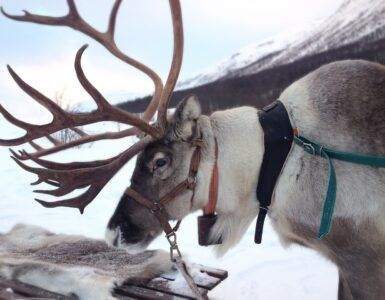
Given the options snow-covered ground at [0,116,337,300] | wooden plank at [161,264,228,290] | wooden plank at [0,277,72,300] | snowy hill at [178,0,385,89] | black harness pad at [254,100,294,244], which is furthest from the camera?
snowy hill at [178,0,385,89]

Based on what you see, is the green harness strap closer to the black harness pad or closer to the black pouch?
the black harness pad

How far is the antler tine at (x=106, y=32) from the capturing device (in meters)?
3.20

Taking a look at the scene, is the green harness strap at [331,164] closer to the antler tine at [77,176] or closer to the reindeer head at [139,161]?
the reindeer head at [139,161]

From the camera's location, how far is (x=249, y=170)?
2635mm

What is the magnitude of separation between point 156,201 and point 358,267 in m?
1.15

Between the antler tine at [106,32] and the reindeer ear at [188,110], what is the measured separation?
548mm

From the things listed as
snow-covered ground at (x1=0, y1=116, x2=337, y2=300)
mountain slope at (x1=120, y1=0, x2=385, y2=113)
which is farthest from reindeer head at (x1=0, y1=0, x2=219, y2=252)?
mountain slope at (x1=120, y1=0, x2=385, y2=113)

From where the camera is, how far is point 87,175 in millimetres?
2789

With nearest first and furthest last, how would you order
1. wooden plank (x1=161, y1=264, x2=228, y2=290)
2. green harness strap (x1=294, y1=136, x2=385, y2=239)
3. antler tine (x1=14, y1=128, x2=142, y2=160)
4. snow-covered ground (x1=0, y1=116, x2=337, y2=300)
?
green harness strap (x1=294, y1=136, x2=385, y2=239)
antler tine (x1=14, y1=128, x2=142, y2=160)
wooden plank (x1=161, y1=264, x2=228, y2=290)
snow-covered ground (x1=0, y1=116, x2=337, y2=300)

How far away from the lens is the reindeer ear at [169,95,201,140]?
103 inches

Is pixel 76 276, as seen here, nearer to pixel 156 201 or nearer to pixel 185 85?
pixel 156 201

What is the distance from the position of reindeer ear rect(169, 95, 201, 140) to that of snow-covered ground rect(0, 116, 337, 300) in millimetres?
1517

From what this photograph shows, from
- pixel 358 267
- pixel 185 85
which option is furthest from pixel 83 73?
pixel 185 85

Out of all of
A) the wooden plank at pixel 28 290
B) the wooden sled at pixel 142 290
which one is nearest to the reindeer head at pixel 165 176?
the wooden sled at pixel 142 290
